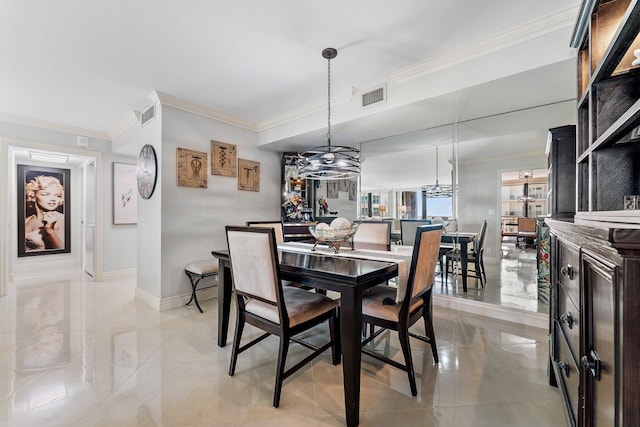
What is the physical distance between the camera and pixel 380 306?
1826 millimetres

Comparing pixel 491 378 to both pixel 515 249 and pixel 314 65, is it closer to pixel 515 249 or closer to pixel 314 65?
pixel 515 249

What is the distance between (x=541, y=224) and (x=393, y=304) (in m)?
2.08

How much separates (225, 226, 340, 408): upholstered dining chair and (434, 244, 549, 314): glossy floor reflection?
2028mm

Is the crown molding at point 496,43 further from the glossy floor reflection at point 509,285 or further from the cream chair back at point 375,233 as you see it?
the glossy floor reflection at point 509,285

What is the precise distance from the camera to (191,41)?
2.22m

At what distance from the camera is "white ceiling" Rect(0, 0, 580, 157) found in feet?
6.20

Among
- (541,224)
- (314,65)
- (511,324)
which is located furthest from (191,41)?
(511,324)

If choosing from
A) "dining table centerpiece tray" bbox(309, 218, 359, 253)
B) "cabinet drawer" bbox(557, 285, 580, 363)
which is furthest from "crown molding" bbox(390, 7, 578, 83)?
"cabinet drawer" bbox(557, 285, 580, 363)

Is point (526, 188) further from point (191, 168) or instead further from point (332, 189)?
point (191, 168)

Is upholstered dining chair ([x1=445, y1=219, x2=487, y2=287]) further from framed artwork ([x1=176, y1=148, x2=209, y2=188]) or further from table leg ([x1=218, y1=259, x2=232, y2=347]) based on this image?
framed artwork ([x1=176, y1=148, x2=209, y2=188])

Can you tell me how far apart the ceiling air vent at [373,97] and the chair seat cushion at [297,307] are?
6.75ft

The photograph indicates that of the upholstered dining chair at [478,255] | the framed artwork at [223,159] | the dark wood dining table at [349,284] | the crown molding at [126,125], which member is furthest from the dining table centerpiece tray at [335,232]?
the crown molding at [126,125]

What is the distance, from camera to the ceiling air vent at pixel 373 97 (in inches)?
111

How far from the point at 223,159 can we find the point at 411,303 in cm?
309
